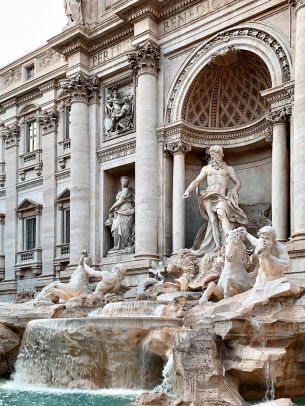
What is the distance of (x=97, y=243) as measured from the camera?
67.6 ft

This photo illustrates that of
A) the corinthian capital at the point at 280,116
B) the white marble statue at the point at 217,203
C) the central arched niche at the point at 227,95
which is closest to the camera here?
the corinthian capital at the point at 280,116

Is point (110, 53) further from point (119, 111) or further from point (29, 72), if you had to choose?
point (29, 72)

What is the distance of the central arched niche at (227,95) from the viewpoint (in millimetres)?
18203

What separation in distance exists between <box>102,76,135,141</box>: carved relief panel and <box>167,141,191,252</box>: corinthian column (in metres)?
2.39

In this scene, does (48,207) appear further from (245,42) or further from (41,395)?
(41,395)

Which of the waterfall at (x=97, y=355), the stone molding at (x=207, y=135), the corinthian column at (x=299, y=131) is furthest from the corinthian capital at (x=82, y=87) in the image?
Answer: the waterfall at (x=97, y=355)

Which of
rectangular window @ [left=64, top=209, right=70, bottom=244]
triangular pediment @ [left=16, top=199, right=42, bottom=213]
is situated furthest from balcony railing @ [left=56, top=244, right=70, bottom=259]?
triangular pediment @ [left=16, top=199, right=42, bottom=213]

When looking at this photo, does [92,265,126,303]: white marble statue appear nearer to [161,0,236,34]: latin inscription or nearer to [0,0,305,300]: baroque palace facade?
[0,0,305,300]: baroque palace facade

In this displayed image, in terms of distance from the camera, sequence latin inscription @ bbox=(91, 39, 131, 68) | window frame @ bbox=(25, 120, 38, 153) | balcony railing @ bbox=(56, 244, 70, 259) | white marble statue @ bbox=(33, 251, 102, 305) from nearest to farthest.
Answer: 1. white marble statue @ bbox=(33, 251, 102, 305)
2. latin inscription @ bbox=(91, 39, 131, 68)
3. balcony railing @ bbox=(56, 244, 70, 259)
4. window frame @ bbox=(25, 120, 38, 153)

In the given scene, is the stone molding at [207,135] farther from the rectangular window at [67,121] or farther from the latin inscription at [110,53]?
the rectangular window at [67,121]

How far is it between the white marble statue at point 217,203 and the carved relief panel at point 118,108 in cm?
404

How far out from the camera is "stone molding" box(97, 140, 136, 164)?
65.8 ft

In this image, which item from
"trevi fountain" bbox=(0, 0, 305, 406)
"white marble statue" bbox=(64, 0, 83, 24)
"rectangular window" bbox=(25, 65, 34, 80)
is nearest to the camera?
"trevi fountain" bbox=(0, 0, 305, 406)

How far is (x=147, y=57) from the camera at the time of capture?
1905 centimetres
